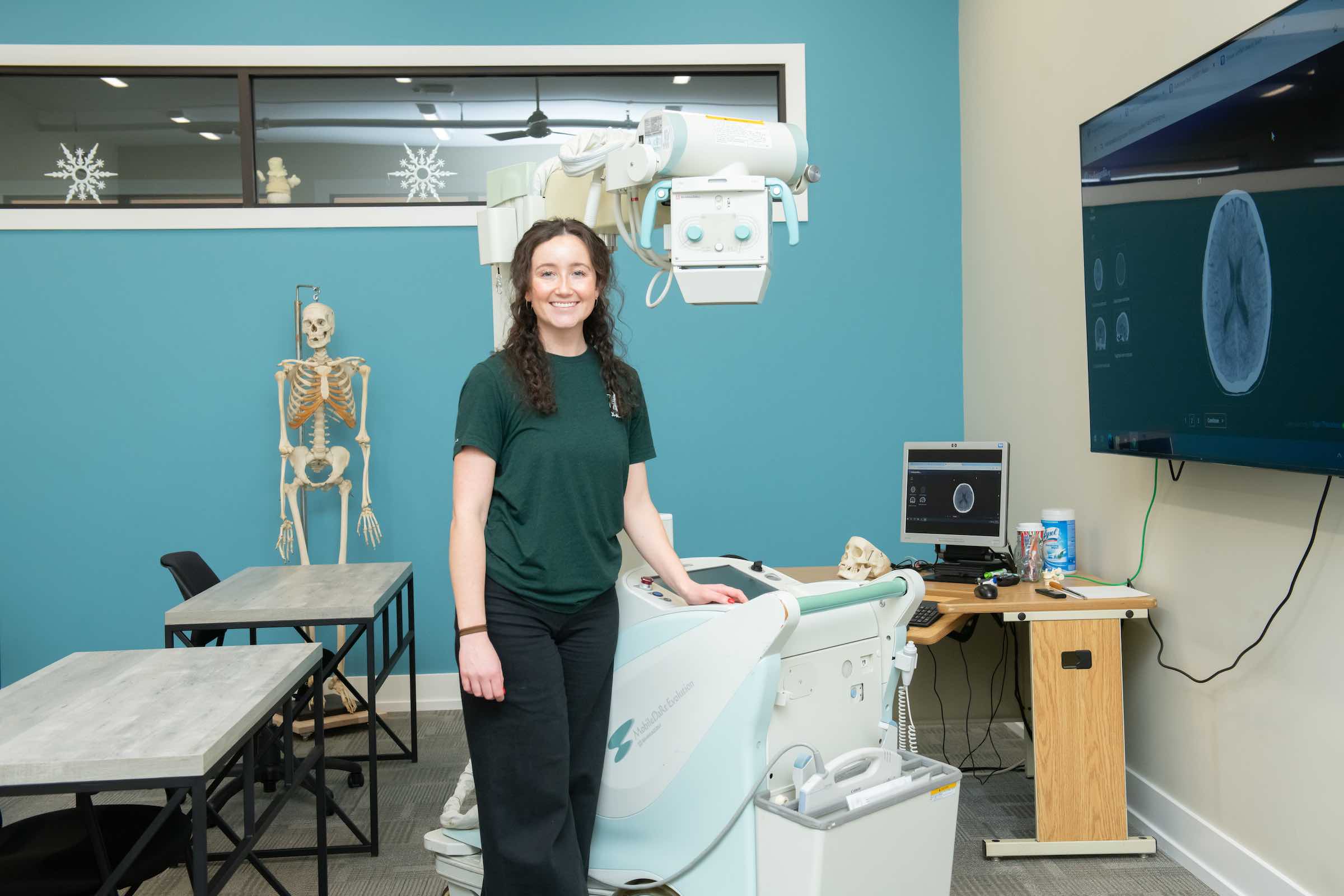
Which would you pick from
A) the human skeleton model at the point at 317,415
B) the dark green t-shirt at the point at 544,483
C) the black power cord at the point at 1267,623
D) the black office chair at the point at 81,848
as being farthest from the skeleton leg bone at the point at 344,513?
the black power cord at the point at 1267,623

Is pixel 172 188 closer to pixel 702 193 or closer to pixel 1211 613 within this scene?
pixel 702 193

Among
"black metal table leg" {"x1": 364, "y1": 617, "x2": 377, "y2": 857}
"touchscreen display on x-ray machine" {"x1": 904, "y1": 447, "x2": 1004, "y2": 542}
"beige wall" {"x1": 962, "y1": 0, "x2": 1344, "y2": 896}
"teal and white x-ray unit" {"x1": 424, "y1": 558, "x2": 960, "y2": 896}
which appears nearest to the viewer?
"teal and white x-ray unit" {"x1": 424, "y1": 558, "x2": 960, "y2": 896}

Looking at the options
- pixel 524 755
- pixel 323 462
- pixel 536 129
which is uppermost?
pixel 536 129

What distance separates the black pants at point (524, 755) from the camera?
1.96 m

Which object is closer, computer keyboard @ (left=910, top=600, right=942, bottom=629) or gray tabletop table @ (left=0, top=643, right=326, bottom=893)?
gray tabletop table @ (left=0, top=643, right=326, bottom=893)

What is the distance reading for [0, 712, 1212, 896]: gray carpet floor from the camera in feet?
8.62

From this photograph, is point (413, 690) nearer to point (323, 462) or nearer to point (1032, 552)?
point (323, 462)

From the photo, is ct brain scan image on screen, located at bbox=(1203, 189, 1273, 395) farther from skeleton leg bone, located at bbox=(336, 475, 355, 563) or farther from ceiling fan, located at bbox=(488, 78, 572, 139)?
skeleton leg bone, located at bbox=(336, 475, 355, 563)

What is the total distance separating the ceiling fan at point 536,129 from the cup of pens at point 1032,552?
2489 mm

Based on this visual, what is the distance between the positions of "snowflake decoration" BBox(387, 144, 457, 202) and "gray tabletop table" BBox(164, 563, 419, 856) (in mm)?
1706

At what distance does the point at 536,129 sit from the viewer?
4367mm

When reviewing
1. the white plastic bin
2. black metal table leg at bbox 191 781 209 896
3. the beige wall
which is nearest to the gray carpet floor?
the white plastic bin

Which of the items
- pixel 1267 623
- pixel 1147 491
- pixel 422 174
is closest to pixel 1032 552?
pixel 1147 491

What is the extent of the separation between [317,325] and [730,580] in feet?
7.75
